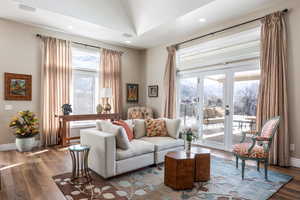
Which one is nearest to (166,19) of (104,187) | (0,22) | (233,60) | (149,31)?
(149,31)

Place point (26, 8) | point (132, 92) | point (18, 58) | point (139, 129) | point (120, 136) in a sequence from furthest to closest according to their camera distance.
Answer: point (132, 92)
point (18, 58)
point (139, 129)
point (26, 8)
point (120, 136)

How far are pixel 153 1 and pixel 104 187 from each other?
12.7 feet

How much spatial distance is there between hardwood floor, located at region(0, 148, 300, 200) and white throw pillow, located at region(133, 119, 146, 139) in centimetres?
139

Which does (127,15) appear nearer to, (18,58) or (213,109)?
(18,58)

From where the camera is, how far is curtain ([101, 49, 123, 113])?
5652 millimetres

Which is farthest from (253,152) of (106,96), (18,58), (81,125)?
(18,58)

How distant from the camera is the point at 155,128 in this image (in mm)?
3867

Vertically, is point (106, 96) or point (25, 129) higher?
point (106, 96)

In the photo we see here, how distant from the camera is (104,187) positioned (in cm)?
244

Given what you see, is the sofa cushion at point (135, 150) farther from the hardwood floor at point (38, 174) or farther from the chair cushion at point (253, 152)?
the chair cushion at point (253, 152)

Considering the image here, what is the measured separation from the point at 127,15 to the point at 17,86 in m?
3.29

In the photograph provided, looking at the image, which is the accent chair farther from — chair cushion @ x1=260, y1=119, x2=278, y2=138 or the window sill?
the window sill

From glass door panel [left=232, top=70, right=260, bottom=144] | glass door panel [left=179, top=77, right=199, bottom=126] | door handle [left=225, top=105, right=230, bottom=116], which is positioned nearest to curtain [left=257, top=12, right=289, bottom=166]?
glass door panel [left=232, top=70, right=260, bottom=144]

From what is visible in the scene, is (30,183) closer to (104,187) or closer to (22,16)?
(104,187)
